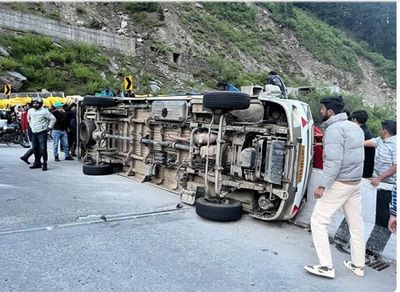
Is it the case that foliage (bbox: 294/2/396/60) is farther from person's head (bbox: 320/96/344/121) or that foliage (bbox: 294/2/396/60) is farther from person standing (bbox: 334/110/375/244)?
person's head (bbox: 320/96/344/121)

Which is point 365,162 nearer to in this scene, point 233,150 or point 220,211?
point 233,150

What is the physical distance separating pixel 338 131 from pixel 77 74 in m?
23.5

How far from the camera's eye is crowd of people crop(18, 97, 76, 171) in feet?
25.4

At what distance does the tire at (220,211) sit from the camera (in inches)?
179

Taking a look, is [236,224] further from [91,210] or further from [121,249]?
[91,210]

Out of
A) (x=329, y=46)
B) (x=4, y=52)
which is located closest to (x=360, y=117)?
(x=4, y=52)

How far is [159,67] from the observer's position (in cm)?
3250

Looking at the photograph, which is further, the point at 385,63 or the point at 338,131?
the point at 385,63

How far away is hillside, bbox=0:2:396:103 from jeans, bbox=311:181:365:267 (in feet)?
69.9

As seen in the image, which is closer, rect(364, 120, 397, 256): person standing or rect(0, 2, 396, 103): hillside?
rect(364, 120, 397, 256): person standing

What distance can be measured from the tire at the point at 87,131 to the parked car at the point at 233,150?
1.74 m

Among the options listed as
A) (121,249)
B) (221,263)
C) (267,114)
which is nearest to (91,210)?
(121,249)

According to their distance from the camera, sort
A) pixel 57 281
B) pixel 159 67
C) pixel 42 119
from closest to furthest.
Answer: pixel 57 281, pixel 42 119, pixel 159 67

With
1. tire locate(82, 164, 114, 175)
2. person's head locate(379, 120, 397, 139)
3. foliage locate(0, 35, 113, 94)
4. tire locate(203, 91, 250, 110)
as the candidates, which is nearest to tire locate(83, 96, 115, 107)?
A: tire locate(82, 164, 114, 175)
